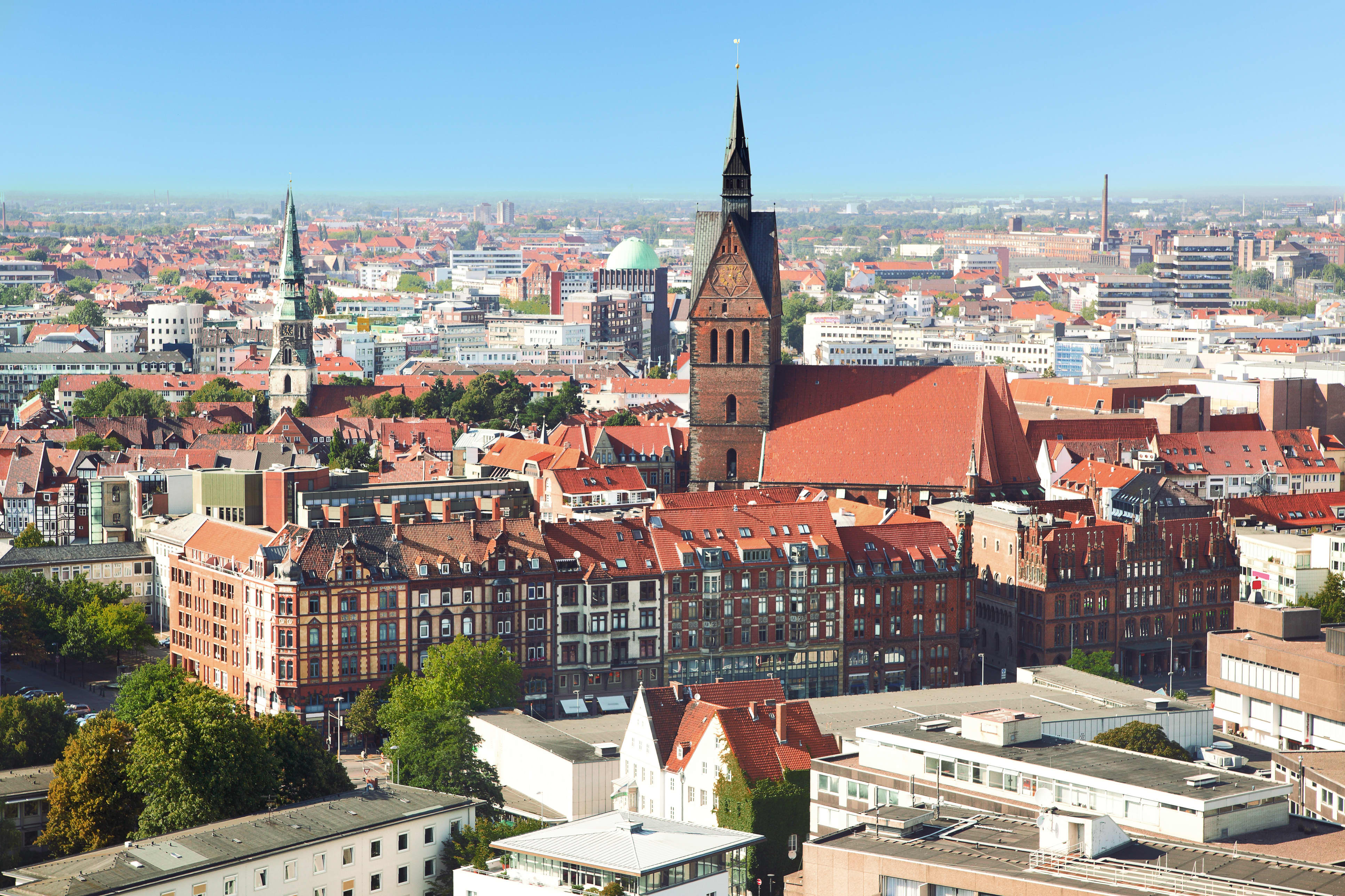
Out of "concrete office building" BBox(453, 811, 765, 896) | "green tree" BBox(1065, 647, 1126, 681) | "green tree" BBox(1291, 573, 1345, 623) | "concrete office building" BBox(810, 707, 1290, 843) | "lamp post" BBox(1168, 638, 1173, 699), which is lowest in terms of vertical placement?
"lamp post" BBox(1168, 638, 1173, 699)

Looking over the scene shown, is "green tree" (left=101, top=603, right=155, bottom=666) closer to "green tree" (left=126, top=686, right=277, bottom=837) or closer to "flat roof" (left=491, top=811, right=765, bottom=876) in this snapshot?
"green tree" (left=126, top=686, right=277, bottom=837)

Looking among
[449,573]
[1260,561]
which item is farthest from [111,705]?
[1260,561]

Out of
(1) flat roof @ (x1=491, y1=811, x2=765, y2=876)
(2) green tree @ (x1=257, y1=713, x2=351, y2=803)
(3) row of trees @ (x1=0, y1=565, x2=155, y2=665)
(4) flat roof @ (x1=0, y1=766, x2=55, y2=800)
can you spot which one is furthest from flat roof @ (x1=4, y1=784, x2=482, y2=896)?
(3) row of trees @ (x1=0, y1=565, x2=155, y2=665)

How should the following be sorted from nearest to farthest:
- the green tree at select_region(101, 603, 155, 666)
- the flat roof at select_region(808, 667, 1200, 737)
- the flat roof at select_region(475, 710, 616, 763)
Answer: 1. the flat roof at select_region(475, 710, 616, 763)
2. the flat roof at select_region(808, 667, 1200, 737)
3. the green tree at select_region(101, 603, 155, 666)

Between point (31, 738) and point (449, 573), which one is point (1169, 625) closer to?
point (449, 573)

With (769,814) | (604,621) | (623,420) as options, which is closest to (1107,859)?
(769,814)

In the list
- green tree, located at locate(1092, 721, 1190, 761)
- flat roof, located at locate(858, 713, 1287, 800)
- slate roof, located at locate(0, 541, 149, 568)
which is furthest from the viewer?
slate roof, located at locate(0, 541, 149, 568)

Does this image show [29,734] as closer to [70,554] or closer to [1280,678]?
[70,554]
